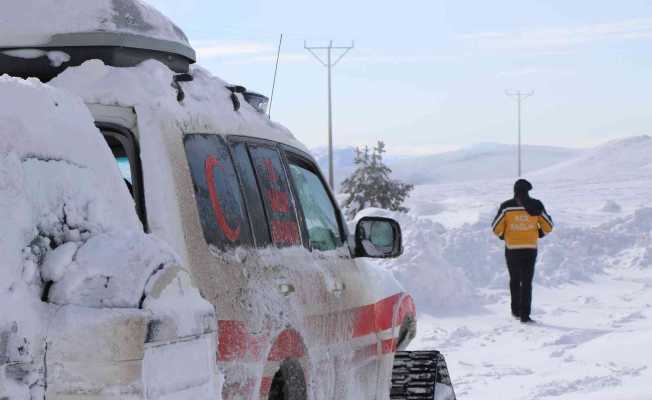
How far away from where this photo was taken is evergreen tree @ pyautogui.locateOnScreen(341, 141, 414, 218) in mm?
49406

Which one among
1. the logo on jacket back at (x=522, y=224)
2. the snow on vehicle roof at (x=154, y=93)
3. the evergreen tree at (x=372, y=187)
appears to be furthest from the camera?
the evergreen tree at (x=372, y=187)

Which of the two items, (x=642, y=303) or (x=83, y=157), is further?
(x=642, y=303)

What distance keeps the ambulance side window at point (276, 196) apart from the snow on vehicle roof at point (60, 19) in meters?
0.73

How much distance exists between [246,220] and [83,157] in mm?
1514

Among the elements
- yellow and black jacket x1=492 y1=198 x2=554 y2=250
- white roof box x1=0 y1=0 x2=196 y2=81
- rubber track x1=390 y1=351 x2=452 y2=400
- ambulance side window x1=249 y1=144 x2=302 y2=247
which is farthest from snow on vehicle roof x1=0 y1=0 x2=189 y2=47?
yellow and black jacket x1=492 y1=198 x2=554 y2=250

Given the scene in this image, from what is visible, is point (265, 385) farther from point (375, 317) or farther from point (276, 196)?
point (375, 317)

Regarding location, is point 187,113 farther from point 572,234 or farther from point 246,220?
point 572,234

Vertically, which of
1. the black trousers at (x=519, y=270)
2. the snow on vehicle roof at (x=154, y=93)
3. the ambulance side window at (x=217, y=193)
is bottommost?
the black trousers at (x=519, y=270)

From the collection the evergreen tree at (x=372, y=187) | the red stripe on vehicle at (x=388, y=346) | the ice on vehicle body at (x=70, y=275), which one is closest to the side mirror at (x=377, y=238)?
the red stripe on vehicle at (x=388, y=346)

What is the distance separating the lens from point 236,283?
14.0ft

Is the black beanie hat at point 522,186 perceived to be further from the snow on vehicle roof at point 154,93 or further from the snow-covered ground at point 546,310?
the snow on vehicle roof at point 154,93

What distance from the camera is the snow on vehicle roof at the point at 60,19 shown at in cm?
438

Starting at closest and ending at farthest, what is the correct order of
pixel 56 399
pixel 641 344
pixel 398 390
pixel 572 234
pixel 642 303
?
pixel 56 399 < pixel 398 390 < pixel 641 344 < pixel 642 303 < pixel 572 234

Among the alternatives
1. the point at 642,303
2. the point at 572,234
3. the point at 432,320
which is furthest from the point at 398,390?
the point at 572,234
